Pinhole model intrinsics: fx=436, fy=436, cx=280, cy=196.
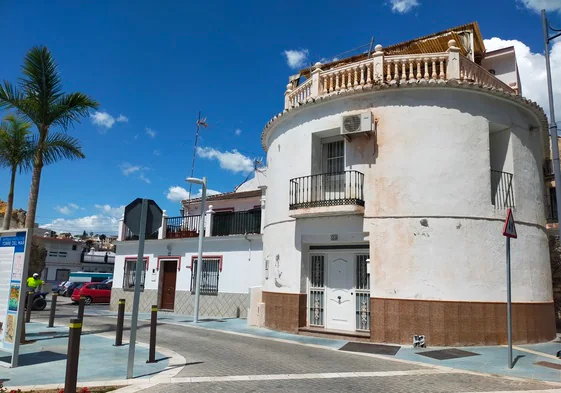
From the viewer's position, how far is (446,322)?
1095 cm

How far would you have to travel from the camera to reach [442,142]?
1183 centimetres

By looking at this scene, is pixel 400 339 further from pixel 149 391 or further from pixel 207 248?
pixel 207 248

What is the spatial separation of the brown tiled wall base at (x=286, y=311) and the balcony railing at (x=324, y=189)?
9.04ft

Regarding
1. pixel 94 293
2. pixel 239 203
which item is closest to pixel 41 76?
pixel 239 203

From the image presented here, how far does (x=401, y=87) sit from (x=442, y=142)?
1.90 metres

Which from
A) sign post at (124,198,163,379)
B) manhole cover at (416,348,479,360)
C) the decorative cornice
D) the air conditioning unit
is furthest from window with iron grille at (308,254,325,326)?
sign post at (124,198,163,379)

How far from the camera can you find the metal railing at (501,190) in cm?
1222

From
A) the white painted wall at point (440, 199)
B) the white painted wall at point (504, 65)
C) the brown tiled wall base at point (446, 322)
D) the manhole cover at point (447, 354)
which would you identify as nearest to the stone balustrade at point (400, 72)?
the white painted wall at point (440, 199)

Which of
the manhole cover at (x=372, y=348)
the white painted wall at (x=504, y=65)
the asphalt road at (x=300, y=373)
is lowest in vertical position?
the asphalt road at (x=300, y=373)

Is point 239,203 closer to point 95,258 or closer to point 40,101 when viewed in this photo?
point 40,101

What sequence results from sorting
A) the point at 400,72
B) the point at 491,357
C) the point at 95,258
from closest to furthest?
1. the point at 491,357
2. the point at 400,72
3. the point at 95,258

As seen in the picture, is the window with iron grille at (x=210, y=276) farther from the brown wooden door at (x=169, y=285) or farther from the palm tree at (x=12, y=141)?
the palm tree at (x=12, y=141)

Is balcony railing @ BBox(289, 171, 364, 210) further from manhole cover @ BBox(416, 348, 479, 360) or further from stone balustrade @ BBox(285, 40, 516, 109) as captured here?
manhole cover @ BBox(416, 348, 479, 360)

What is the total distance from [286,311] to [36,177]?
784cm
